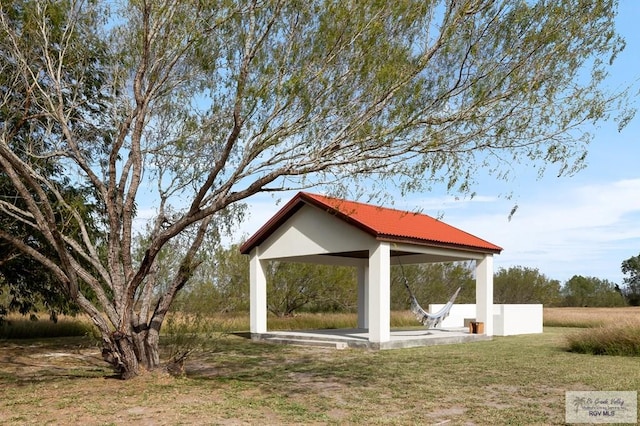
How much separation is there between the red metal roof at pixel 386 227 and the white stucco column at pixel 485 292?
0.49 meters

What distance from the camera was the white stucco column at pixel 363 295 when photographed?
21.0 meters

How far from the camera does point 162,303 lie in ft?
32.1

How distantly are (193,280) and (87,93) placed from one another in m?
4.08

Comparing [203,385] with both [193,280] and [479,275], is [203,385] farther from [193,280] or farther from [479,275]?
[479,275]

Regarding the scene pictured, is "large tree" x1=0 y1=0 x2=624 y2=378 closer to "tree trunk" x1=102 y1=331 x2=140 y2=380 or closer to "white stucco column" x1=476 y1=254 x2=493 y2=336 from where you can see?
"tree trunk" x1=102 y1=331 x2=140 y2=380

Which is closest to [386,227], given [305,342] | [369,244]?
[369,244]

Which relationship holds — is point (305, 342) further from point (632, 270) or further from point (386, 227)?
point (632, 270)

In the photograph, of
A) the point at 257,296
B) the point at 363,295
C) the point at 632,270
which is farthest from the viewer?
the point at 632,270

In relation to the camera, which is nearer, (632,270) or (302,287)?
(302,287)

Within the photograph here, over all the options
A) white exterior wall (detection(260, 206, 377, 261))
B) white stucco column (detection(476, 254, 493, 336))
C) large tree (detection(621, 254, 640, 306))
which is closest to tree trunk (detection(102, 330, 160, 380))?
white exterior wall (detection(260, 206, 377, 261))

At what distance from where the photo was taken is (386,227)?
1505 centimetres

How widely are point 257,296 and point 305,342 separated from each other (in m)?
2.39

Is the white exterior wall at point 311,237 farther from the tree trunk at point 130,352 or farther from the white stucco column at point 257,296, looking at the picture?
the tree trunk at point 130,352

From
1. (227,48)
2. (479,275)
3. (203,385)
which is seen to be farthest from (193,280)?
(479,275)
